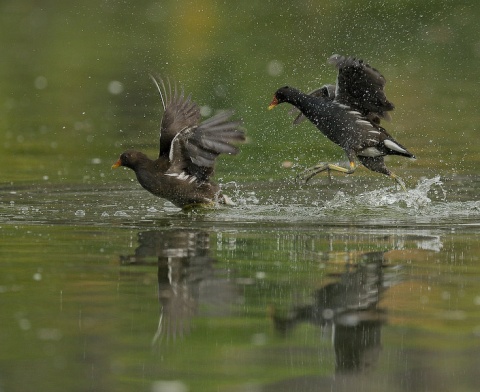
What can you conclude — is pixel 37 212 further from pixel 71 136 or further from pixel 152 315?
pixel 71 136

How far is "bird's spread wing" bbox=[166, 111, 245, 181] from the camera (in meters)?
9.76

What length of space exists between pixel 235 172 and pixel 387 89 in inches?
265

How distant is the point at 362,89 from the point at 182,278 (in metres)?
4.14

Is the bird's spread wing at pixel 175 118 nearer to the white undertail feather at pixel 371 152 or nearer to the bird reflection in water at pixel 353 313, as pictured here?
the white undertail feather at pixel 371 152

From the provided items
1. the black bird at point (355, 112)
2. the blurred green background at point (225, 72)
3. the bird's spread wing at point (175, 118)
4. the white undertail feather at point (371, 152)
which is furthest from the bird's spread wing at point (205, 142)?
the blurred green background at point (225, 72)

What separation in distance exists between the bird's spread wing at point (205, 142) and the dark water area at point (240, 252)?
42 cm

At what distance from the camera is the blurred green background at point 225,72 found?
13.2 metres

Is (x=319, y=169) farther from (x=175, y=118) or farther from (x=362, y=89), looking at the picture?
(x=175, y=118)

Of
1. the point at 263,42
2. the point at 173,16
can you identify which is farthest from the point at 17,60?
the point at 173,16

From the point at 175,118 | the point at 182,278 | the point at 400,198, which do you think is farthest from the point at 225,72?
the point at 182,278

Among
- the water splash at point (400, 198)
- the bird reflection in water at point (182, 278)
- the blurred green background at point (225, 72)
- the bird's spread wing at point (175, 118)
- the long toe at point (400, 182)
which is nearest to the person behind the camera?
the bird reflection in water at point (182, 278)

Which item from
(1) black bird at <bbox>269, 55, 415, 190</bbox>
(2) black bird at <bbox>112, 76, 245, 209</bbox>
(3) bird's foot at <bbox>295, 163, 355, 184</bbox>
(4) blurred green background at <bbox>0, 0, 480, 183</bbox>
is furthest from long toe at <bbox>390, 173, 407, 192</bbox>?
(2) black bird at <bbox>112, 76, 245, 209</bbox>

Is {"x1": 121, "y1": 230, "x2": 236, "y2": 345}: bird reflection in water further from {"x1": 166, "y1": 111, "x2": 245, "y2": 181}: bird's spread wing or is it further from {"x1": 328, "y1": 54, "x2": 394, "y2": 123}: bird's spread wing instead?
{"x1": 328, "y1": 54, "x2": 394, "y2": 123}: bird's spread wing

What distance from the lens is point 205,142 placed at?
32.1 feet
